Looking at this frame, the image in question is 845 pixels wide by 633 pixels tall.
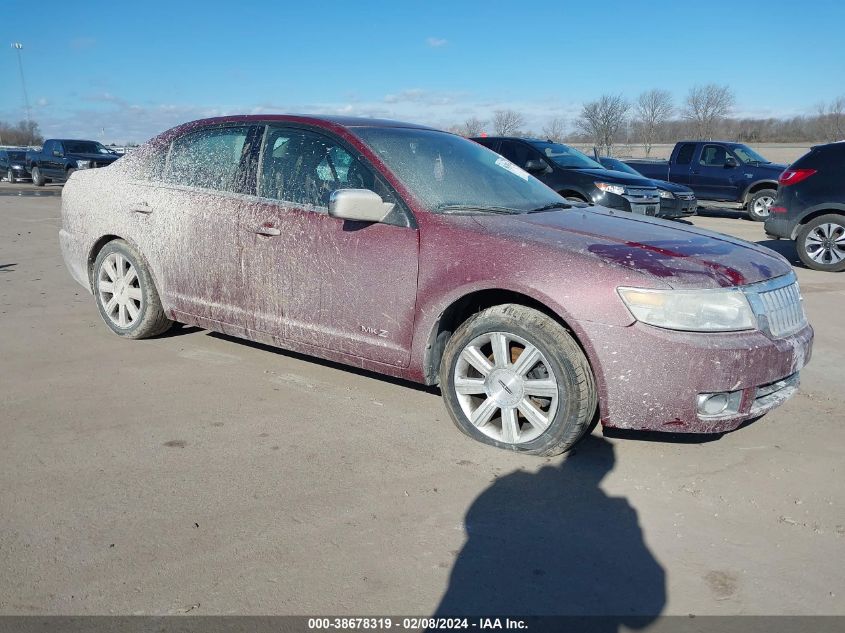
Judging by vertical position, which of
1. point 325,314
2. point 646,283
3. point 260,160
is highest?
point 260,160

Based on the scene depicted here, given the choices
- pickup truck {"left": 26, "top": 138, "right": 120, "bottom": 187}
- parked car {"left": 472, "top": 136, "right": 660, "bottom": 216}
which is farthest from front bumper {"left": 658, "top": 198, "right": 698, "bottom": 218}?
pickup truck {"left": 26, "top": 138, "right": 120, "bottom": 187}

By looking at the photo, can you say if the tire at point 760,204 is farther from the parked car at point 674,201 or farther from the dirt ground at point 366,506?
the dirt ground at point 366,506

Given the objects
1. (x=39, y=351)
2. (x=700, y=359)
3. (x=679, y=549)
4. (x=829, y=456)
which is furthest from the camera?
(x=39, y=351)

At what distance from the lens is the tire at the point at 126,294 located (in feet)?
16.8

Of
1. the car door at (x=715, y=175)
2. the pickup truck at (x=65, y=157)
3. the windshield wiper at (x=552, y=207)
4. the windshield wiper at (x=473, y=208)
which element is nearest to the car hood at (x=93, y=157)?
the pickup truck at (x=65, y=157)

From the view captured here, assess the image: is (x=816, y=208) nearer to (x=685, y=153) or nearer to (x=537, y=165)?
(x=537, y=165)

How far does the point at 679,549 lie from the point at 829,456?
4.59ft

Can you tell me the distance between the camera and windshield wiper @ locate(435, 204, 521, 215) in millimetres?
3963

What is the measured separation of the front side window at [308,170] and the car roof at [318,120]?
0.30 feet

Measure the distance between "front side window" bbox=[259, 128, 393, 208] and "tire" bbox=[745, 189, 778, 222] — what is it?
46.9 ft

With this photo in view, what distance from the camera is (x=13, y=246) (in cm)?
1014

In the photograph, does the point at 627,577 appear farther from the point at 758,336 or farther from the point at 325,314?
the point at 325,314

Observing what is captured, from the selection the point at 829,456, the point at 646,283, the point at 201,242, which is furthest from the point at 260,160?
the point at 829,456

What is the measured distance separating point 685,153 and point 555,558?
53.2ft
